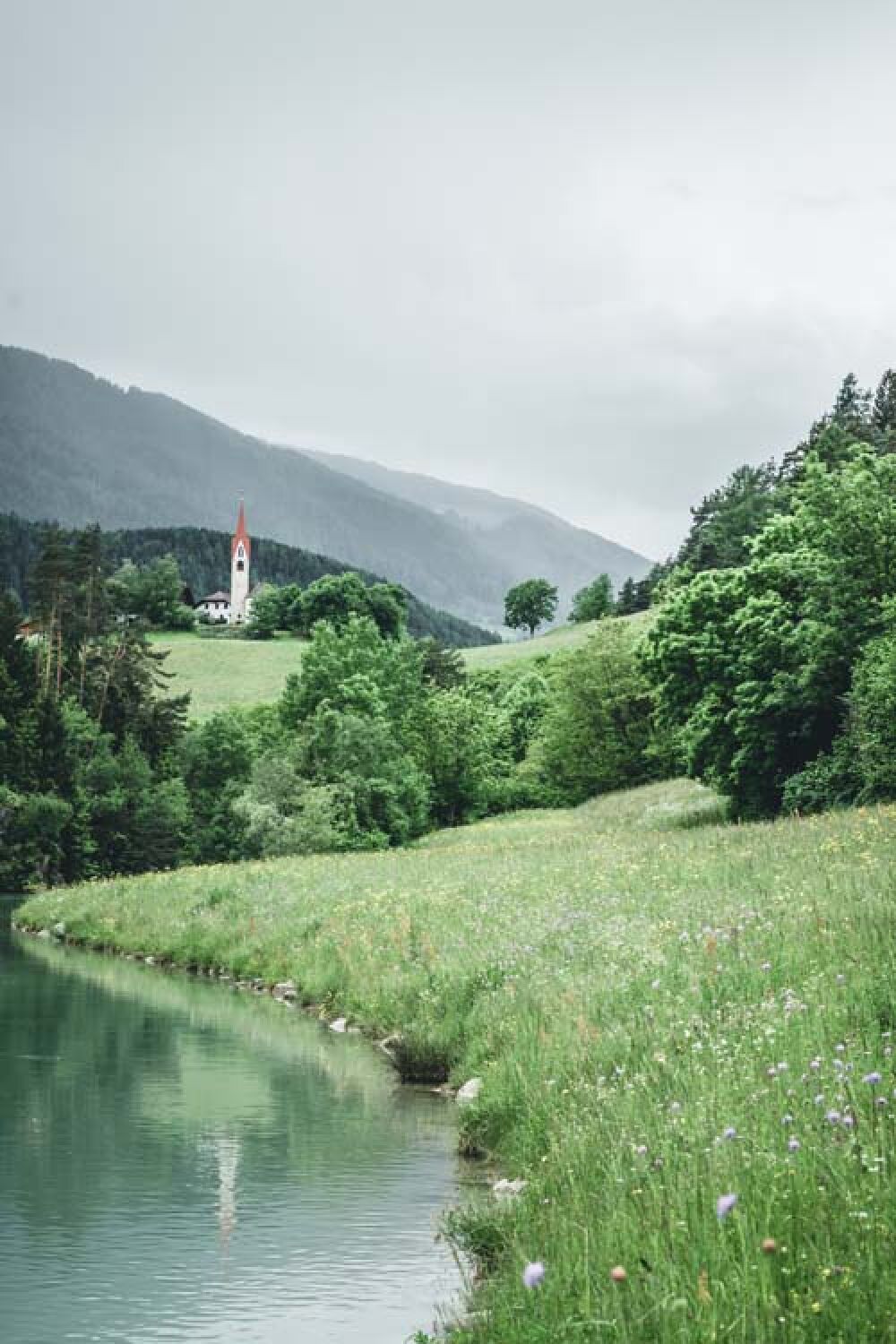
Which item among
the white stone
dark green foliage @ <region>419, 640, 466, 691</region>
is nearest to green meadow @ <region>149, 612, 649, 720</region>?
dark green foliage @ <region>419, 640, 466, 691</region>

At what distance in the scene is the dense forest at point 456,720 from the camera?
43781 millimetres

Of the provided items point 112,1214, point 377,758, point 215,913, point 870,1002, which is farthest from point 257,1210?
point 377,758

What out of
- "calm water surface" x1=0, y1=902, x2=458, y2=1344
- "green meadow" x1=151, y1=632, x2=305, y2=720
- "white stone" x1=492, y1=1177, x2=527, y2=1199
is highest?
"green meadow" x1=151, y1=632, x2=305, y2=720

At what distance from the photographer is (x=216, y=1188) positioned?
14.6 meters

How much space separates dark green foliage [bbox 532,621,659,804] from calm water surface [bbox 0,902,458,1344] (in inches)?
2597

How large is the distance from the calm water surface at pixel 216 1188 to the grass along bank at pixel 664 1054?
909mm

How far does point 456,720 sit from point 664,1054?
8058cm

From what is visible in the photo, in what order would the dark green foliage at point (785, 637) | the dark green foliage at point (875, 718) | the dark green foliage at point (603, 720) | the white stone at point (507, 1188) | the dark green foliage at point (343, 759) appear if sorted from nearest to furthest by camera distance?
the white stone at point (507, 1188), the dark green foliage at point (875, 718), the dark green foliage at point (785, 637), the dark green foliage at point (343, 759), the dark green foliage at point (603, 720)

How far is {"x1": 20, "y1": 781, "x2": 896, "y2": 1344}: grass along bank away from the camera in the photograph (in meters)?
7.39

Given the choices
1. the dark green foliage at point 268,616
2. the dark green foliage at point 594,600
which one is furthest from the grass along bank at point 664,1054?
the dark green foliage at point 268,616

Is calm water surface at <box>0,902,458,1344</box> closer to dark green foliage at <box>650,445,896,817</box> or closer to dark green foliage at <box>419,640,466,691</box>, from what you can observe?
dark green foliage at <box>650,445,896,817</box>

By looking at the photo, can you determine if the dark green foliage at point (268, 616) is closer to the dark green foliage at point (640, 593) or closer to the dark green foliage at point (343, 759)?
the dark green foliage at point (640, 593)

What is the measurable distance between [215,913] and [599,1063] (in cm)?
2667

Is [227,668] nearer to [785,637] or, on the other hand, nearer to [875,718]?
[785,637]
